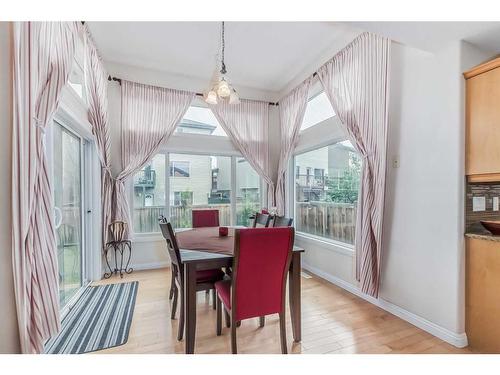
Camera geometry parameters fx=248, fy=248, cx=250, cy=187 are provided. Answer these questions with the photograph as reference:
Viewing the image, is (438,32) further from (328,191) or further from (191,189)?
(191,189)

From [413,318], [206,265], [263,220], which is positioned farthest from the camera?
[263,220]

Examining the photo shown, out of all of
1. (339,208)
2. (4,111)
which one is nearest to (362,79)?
(339,208)

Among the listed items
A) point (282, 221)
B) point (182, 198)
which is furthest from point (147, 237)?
point (282, 221)

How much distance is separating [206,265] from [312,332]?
1145mm

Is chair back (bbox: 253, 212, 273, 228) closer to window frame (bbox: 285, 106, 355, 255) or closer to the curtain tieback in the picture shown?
window frame (bbox: 285, 106, 355, 255)

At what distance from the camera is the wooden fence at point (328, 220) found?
324 cm

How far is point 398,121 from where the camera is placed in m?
2.46

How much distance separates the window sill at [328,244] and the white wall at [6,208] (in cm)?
305

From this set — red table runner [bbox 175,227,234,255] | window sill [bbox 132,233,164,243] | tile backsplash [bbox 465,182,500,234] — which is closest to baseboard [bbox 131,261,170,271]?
window sill [bbox 132,233,164,243]

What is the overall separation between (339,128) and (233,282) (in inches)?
98.0

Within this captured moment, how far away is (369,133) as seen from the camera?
2.64 m

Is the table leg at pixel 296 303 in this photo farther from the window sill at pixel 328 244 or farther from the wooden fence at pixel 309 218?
the wooden fence at pixel 309 218

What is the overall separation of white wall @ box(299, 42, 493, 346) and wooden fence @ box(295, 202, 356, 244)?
2.15 feet
